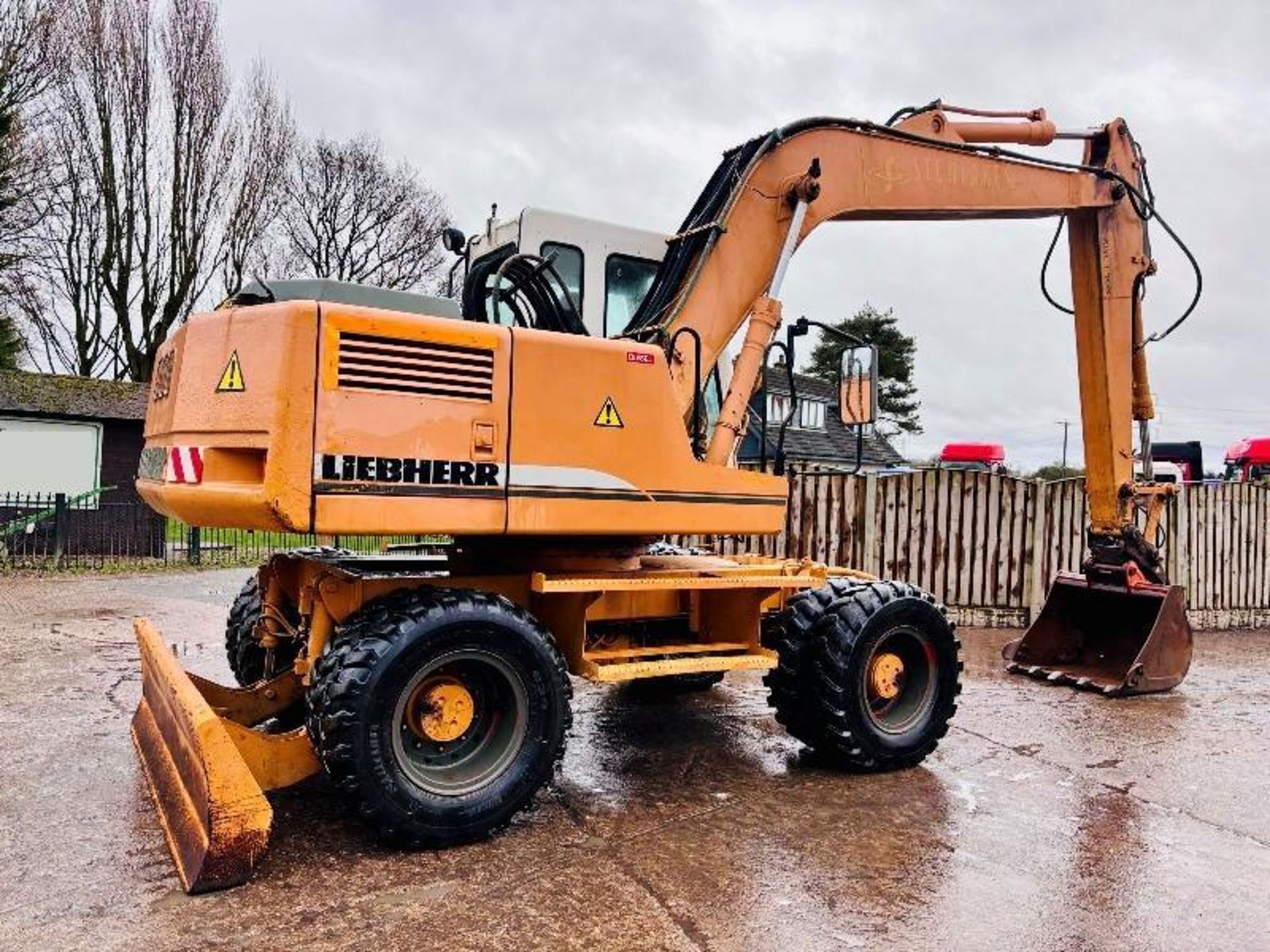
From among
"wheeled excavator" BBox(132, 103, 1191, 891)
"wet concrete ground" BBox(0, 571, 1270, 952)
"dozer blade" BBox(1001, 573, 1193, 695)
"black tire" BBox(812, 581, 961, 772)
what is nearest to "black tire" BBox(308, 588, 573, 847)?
"wheeled excavator" BBox(132, 103, 1191, 891)

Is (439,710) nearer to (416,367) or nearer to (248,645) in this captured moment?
(416,367)

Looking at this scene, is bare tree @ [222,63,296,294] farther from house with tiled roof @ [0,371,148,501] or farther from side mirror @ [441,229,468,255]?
side mirror @ [441,229,468,255]

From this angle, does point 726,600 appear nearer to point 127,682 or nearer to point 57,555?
point 127,682

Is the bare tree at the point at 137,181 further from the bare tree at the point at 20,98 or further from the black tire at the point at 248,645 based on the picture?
the black tire at the point at 248,645

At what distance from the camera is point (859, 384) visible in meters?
5.29

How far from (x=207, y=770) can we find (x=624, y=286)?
3.49 m

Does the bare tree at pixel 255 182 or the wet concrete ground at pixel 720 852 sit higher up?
the bare tree at pixel 255 182

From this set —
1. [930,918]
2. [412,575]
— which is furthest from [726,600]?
[930,918]

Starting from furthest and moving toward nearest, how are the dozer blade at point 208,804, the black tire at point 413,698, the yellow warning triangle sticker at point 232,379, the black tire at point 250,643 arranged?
the black tire at point 250,643
the yellow warning triangle sticker at point 232,379
the black tire at point 413,698
the dozer blade at point 208,804

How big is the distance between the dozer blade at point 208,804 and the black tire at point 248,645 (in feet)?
5.25

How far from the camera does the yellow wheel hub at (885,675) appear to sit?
209 inches

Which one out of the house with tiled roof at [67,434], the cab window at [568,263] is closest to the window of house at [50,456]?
the house with tiled roof at [67,434]

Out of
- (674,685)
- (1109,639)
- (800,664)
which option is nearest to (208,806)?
(800,664)

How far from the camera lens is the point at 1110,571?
772 centimetres
